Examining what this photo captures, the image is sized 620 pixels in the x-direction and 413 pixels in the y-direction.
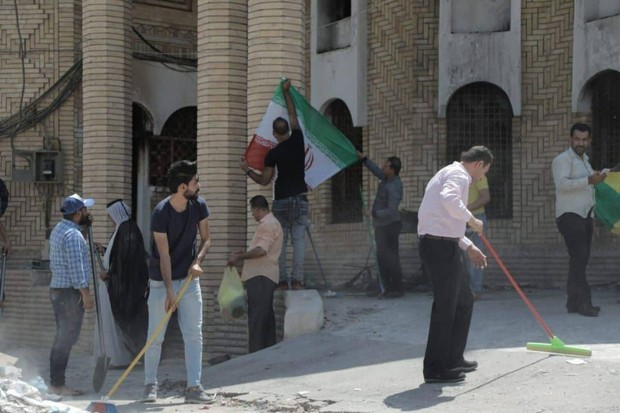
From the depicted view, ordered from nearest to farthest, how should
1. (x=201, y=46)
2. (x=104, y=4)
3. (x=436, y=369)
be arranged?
(x=436, y=369) < (x=201, y=46) < (x=104, y=4)

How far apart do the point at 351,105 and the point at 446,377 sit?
9.80 m

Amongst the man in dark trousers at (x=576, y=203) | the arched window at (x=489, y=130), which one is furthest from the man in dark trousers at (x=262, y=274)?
the arched window at (x=489, y=130)

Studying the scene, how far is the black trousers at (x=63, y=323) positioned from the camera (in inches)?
385

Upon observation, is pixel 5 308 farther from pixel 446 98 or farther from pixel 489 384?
pixel 489 384

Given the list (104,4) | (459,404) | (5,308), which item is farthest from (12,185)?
(459,404)

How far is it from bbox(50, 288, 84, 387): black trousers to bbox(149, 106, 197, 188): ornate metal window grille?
8399 mm

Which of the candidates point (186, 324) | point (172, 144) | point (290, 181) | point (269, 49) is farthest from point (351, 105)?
point (186, 324)

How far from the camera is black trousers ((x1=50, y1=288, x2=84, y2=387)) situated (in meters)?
9.78

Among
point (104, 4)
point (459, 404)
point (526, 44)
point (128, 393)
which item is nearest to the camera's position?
point (459, 404)

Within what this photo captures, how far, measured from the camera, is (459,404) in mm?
7738

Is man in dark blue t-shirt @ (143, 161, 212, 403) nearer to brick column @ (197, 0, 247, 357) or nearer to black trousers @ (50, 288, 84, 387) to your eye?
black trousers @ (50, 288, 84, 387)

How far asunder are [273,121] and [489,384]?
463cm

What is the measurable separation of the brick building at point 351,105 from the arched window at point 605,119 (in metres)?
0.02

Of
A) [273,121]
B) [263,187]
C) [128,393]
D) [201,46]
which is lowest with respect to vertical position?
[128,393]
